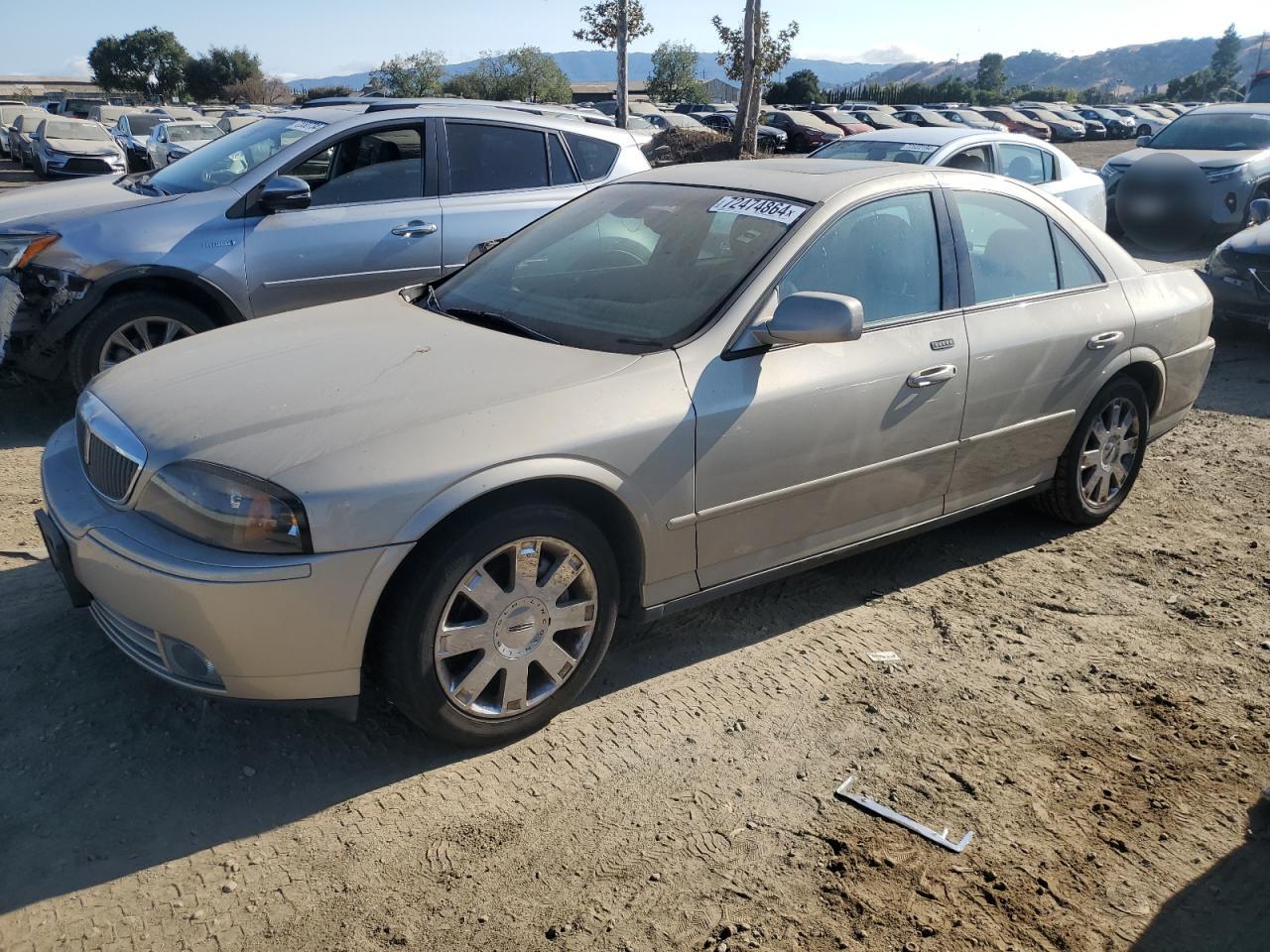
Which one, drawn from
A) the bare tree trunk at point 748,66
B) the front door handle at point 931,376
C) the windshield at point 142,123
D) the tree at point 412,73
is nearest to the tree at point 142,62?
the tree at point 412,73

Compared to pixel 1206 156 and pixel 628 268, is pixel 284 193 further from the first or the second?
pixel 1206 156

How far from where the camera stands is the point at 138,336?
Answer: 5738 mm

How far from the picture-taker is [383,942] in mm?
2430

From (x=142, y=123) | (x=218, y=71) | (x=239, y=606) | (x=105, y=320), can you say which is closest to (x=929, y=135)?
(x=105, y=320)

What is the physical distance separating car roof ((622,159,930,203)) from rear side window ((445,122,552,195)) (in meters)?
2.49

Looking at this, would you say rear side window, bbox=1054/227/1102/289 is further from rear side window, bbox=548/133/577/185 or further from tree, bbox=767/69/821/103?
tree, bbox=767/69/821/103

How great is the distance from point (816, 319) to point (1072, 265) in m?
1.88

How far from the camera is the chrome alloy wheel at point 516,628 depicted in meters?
2.94

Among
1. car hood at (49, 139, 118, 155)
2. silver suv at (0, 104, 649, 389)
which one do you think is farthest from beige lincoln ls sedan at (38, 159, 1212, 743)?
car hood at (49, 139, 118, 155)

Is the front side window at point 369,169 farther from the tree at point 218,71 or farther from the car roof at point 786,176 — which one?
the tree at point 218,71

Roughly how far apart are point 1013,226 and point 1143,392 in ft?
3.81

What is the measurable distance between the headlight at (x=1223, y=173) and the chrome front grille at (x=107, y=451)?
13505 mm

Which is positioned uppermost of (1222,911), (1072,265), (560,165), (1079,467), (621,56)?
(621,56)

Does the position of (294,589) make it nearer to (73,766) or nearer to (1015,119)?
(73,766)
